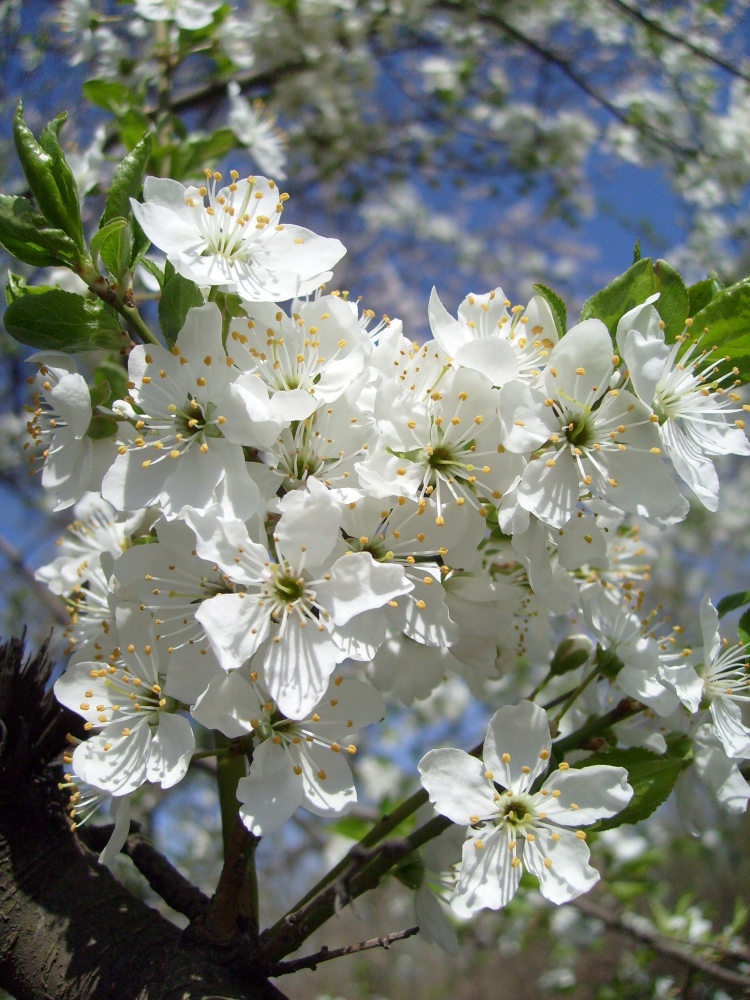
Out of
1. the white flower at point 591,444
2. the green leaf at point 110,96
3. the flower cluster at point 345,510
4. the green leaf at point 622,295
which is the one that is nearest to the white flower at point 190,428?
the flower cluster at point 345,510

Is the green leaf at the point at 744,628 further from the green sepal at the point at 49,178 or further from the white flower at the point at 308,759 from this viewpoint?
the green sepal at the point at 49,178

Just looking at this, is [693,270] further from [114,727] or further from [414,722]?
[114,727]

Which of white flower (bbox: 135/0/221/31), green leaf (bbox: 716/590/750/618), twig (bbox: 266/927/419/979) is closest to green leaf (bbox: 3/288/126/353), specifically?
twig (bbox: 266/927/419/979)

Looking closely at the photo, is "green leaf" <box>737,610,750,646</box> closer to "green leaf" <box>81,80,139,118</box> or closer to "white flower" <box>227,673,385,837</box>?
"white flower" <box>227,673,385,837</box>

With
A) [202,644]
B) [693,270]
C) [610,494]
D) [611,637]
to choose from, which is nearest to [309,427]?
[202,644]

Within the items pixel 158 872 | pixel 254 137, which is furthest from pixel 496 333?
pixel 254 137

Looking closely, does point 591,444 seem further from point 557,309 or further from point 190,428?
point 190,428
